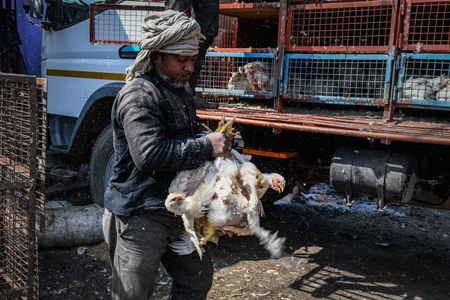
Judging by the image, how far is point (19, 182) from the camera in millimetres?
2873

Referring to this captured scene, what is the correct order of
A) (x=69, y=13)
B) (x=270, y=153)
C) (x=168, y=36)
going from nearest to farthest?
(x=168, y=36)
(x=270, y=153)
(x=69, y=13)

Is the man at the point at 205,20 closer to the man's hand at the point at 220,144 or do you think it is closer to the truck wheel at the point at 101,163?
the truck wheel at the point at 101,163

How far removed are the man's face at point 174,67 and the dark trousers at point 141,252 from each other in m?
0.70

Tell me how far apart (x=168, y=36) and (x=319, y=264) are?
299 cm

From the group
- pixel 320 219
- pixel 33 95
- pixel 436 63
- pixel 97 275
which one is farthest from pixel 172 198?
pixel 320 219

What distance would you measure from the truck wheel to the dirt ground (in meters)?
0.76

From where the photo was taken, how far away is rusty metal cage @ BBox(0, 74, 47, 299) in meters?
2.90

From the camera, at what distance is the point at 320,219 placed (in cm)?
610

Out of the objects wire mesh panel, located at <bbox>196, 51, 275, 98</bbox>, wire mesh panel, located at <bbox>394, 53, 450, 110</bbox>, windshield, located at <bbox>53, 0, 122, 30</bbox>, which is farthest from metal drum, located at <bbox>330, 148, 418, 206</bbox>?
windshield, located at <bbox>53, 0, 122, 30</bbox>

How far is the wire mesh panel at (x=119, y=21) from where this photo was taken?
16.8 feet

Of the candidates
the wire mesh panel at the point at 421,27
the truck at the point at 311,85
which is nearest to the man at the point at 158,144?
the truck at the point at 311,85

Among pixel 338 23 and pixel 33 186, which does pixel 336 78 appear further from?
pixel 33 186

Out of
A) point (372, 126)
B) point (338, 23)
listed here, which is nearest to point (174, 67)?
point (372, 126)

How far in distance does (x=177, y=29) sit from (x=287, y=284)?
2.56 metres
